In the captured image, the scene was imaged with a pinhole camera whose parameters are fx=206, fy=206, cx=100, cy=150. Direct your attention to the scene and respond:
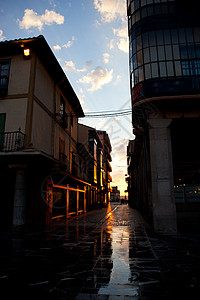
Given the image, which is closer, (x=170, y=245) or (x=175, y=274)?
(x=175, y=274)

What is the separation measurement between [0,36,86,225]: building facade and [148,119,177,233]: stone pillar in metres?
5.64

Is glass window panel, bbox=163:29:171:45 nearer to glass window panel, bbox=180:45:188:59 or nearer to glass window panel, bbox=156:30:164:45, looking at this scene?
glass window panel, bbox=156:30:164:45

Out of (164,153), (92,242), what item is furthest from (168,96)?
(92,242)

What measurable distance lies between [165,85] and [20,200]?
32.0ft

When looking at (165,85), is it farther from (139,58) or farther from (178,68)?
(139,58)

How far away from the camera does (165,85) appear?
10.2m

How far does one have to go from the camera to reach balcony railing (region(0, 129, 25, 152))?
1116 cm

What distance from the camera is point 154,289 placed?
344cm

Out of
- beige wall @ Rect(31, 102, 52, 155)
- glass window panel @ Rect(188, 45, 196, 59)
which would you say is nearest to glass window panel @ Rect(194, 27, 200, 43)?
glass window panel @ Rect(188, 45, 196, 59)

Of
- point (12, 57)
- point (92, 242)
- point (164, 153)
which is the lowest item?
point (92, 242)

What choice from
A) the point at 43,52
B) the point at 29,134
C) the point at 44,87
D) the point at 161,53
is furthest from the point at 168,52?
the point at 29,134

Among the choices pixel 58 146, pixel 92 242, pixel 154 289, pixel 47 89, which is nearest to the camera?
pixel 154 289

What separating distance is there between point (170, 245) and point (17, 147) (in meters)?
8.65

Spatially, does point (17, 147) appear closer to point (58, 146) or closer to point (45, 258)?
point (58, 146)
